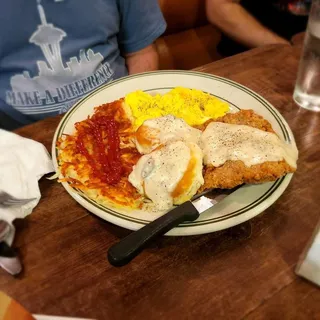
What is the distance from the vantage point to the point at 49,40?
46.8 inches

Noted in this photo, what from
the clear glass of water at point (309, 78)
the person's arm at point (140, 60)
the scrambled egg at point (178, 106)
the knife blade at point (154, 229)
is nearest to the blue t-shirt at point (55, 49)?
the person's arm at point (140, 60)

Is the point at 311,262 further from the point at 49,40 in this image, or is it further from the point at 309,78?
the point at 49,40

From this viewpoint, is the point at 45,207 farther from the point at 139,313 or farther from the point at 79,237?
the point at 139,313

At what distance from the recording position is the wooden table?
0.68 metres

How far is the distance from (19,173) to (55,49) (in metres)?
0.51

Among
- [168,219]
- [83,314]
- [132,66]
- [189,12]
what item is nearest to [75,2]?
[132,66]

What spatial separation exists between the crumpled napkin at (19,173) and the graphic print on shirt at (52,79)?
33 centimetres

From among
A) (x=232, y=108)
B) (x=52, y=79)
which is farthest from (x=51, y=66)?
(x=232, y=108)

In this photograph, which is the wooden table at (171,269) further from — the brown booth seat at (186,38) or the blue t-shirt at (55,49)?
the brown booth seat at (186,38)

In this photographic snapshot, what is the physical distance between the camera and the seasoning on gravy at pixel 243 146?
80 centimetres

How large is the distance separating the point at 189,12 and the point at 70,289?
172 cm

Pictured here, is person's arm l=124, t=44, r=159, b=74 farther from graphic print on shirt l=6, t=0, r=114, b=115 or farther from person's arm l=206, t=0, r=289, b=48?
person's arm l=206, t=0, r=289, b=48

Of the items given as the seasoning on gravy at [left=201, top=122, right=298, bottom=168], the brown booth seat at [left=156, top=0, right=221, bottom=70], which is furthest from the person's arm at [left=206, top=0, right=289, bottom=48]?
the seasoning on gravy at [left=201, top=122, right=298, bottom=168]

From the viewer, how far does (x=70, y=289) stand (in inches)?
27.6
